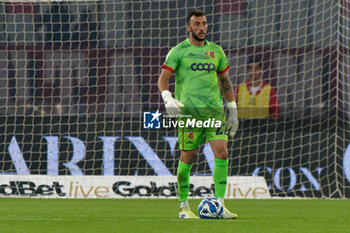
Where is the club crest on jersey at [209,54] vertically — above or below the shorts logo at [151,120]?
above

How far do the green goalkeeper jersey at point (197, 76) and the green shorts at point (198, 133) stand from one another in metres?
0.10

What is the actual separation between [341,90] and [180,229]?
6354 millimetres

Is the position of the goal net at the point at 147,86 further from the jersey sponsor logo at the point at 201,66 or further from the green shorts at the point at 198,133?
the jersey sponsor logo at the point at 201,66

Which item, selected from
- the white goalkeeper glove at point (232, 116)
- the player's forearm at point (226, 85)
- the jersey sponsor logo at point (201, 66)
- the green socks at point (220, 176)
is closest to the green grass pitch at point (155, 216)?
the green socks at point (220, 176)

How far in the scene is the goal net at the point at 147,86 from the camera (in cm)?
1073

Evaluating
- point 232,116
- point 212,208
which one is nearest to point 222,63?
point 232,116

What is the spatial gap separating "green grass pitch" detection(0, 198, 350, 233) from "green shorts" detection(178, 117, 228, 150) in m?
0.67

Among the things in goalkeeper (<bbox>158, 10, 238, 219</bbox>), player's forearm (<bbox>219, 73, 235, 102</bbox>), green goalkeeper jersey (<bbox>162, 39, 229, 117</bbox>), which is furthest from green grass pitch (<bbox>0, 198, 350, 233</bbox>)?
player's forearm (<bbox>219, 73, 235, 102</bbox>)

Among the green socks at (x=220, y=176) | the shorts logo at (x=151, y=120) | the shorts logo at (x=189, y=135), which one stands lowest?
the green socks at (x=220, y=176)

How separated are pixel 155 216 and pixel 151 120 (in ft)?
12.7

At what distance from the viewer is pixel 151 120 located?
10711 millimetres

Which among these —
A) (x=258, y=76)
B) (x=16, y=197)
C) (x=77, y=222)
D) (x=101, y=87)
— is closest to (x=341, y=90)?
(x=258, y=76)

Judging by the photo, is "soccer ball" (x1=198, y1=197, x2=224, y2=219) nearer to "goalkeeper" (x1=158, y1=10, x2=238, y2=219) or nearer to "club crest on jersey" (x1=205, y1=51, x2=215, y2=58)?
"goalkeeper" (x1=158, y1=10, x2=238, y2=219)

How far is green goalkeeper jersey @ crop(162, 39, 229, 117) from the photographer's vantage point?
269 inches
